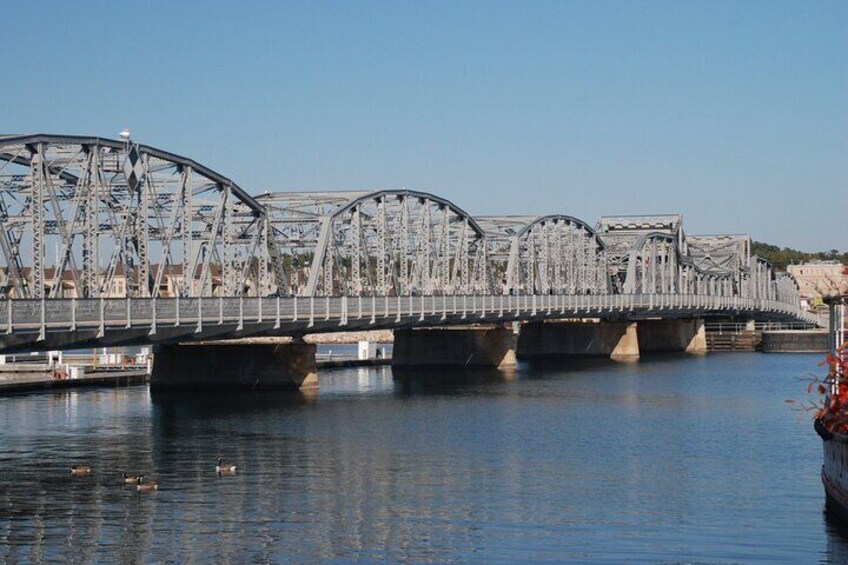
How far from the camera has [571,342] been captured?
152375 millimetres

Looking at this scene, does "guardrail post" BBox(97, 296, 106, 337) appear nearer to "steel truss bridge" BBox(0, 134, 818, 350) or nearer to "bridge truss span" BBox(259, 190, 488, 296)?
"steel truss bridge" BBox(0, 134, 818, 350)

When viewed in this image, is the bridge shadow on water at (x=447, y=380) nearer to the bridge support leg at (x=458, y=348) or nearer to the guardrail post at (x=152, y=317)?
the bridge support leg at (x=458, y=348)

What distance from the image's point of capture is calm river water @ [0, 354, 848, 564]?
40562 millimetres

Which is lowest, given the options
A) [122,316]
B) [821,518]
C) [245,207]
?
[821,518]

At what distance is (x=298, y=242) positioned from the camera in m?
96.4

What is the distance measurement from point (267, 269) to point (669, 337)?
94637mm

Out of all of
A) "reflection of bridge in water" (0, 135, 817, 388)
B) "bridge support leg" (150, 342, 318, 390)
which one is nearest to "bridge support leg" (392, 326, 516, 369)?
"reflection of bridge in water" (0, 135, 817, 388)

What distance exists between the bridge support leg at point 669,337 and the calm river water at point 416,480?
84643mm

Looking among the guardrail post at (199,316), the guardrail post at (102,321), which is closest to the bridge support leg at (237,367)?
the guardrail post at (199,316)

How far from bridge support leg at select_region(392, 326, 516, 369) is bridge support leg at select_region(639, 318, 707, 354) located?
172 feet

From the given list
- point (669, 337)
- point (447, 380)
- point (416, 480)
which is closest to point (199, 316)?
point (416, 480)

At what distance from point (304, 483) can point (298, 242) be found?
148 feet

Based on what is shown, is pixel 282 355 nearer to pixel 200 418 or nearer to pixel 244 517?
pixel 200 418

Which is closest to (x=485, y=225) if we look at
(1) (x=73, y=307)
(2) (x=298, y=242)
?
(2) (x=298, y=242)
